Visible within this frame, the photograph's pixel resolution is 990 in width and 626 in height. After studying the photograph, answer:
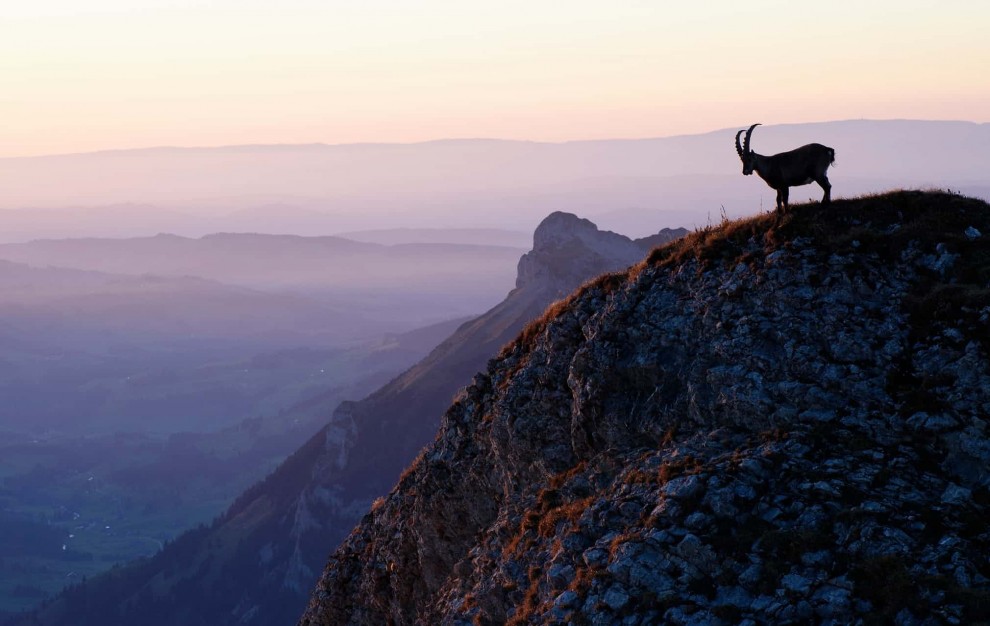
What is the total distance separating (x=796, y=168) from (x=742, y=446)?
30.2ft

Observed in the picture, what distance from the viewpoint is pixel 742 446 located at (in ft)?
80.8

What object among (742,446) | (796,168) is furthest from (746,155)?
(742,446)

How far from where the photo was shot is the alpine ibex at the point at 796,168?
2870 centimetres

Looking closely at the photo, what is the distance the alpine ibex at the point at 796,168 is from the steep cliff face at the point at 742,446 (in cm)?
89

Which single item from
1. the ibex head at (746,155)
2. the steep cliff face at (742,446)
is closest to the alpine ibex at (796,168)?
the ibex head at (746,155)

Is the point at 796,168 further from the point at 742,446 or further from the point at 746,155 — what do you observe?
the point at 742,446

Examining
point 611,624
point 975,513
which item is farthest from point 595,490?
point 975,513

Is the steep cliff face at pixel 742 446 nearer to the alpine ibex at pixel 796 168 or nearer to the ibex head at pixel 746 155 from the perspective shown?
the alpine ibex at pixel 796 168

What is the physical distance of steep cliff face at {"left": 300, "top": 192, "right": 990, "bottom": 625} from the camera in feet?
67.7

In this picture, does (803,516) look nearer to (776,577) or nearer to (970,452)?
(776,577)

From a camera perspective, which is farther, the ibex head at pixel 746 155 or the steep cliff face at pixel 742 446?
the ibex head at pixel 746 155

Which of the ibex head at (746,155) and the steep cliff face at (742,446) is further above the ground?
the ibex head at (746,155)

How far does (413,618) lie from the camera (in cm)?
3447

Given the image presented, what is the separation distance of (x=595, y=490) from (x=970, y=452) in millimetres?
9661
